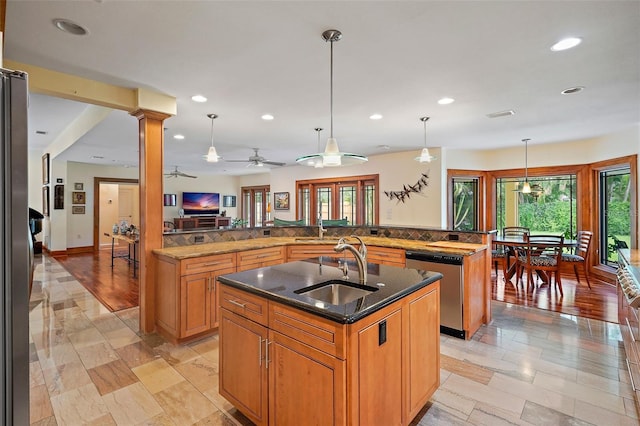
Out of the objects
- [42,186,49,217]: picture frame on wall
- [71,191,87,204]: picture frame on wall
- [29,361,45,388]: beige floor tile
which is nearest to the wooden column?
[29,361,45,388]: beige floor tile

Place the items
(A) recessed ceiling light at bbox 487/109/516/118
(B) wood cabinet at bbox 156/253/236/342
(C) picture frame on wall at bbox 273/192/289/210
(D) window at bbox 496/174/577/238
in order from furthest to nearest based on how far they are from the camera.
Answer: (C) picture frame on wall at bbox 273/192/289/210
(D) window at bbox 496/174/577/238
(A) recessed ceiling light at bbox 487/109/516/118
(B) wood cabinet at bbox 156/253/236/342

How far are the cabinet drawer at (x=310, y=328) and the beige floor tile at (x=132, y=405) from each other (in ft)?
3.94

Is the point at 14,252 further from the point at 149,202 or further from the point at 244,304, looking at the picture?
the point at 149,202

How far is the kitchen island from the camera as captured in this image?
139cm

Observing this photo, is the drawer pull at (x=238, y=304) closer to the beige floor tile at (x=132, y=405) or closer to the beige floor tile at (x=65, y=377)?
the beige floor tile at (x=132, y=405)

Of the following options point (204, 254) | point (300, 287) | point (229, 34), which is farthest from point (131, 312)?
point (229, 34)

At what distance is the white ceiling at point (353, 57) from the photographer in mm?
1909

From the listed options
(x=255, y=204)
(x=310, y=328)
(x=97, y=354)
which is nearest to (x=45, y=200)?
(x=255, y=204)

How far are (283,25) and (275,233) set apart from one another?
301cm

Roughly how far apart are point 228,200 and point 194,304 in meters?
9.35

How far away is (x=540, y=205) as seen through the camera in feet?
21.4

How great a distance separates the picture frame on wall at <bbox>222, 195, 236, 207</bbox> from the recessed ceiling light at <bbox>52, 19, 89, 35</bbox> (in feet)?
32.9

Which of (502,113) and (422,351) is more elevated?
(502,113)

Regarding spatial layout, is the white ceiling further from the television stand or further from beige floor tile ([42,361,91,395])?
the television stand
